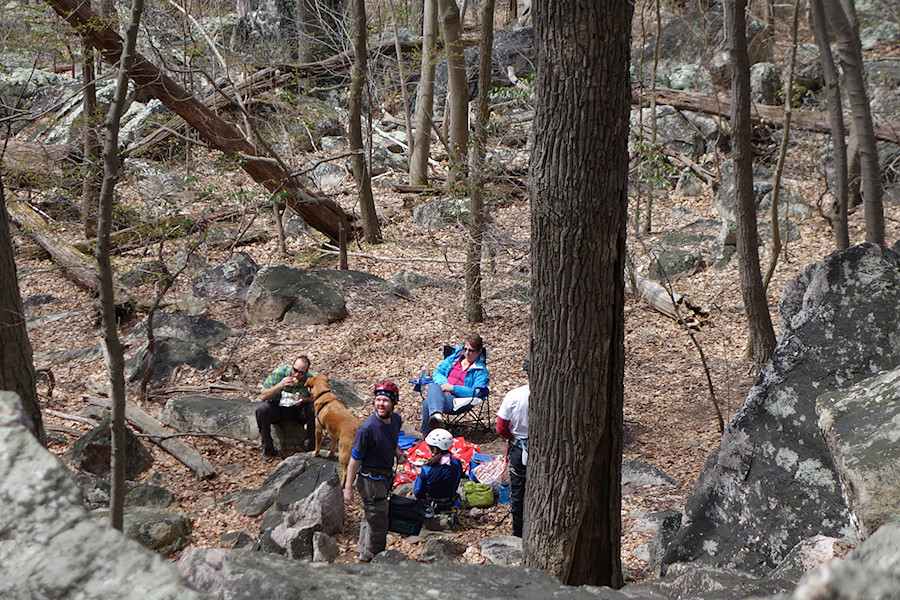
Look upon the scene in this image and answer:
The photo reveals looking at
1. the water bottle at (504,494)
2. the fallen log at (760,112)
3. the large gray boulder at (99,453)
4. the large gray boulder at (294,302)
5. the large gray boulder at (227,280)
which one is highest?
the fallen log at (760,112)

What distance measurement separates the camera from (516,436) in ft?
19.2

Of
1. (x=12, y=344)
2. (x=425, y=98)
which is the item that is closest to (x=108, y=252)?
(x=12, y=344)

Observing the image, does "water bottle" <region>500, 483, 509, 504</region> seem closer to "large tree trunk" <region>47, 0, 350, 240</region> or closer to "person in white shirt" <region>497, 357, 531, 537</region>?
"person in white shirt" <region>497, 357, 531, 537</region>

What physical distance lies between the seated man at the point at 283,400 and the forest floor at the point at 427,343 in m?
0.39

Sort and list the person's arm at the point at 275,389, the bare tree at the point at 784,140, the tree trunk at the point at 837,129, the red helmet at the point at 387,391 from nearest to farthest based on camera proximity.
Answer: the red helmet at the point at 387,391, the person's arm at the point at 275,389, the tree trunk at the point at 837,129, the bare tree at the point at 784,140

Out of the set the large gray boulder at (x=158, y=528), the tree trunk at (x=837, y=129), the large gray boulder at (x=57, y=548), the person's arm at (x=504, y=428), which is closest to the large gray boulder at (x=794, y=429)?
the person's arm at (x=504, y=428)

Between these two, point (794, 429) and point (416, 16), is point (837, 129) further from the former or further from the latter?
point (416, 16)

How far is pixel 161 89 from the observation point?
41.8ft

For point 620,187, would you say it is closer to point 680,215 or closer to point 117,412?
point 117,412

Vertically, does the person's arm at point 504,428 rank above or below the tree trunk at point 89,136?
below

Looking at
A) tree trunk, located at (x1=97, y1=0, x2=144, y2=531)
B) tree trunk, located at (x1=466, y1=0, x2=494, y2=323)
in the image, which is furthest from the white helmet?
tree trunk, located at (x1=466, y1=0, x2=494, y2=323)

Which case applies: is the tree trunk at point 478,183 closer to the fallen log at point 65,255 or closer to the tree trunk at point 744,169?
the tree trunk at point 744,169

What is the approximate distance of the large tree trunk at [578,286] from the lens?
3699mm

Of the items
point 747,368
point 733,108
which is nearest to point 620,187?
point 733,108
